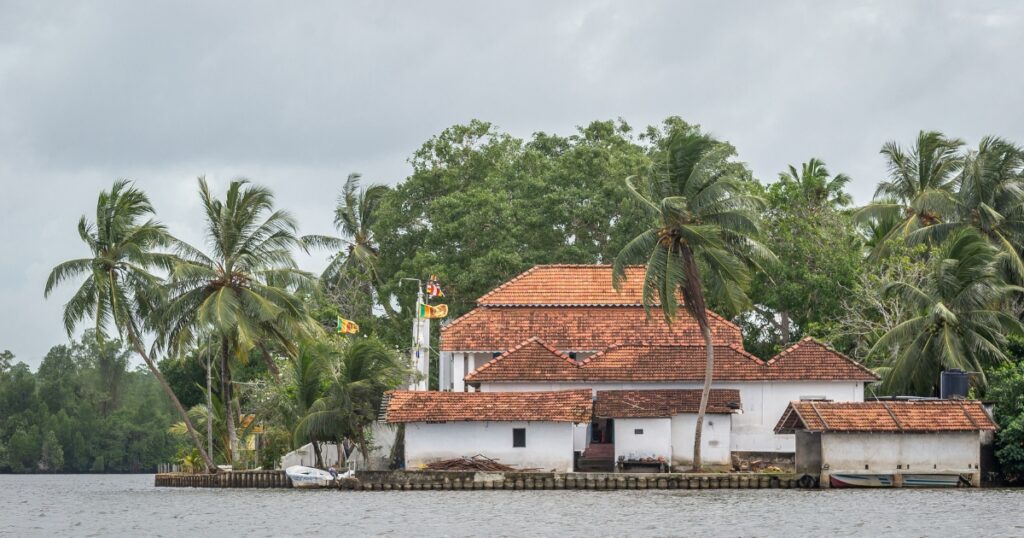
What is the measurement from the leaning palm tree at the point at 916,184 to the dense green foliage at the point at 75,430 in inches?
2066

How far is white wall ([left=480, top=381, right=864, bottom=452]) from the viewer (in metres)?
47.7

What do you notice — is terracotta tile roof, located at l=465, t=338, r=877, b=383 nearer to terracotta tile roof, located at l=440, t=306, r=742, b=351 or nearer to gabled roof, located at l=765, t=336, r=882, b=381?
gabled roof, located at l=765, t=336, r=882, b=381


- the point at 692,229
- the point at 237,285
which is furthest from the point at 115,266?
the point at 692,229

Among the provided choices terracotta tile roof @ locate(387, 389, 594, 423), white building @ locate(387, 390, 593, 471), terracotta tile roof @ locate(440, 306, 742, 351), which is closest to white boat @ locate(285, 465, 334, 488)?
white building @ locate(387, 390, 593, 471)

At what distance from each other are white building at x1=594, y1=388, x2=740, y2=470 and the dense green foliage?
52738 millimetres

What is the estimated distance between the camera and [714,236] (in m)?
43.8

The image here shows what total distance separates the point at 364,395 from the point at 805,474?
14.2 m

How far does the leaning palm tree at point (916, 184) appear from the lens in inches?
2183

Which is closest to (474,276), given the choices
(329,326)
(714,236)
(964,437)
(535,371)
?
(329,326)

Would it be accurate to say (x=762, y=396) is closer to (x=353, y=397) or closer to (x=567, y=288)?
(x=567, y=288)

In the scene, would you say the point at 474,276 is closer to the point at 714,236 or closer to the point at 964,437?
the point at 714,236

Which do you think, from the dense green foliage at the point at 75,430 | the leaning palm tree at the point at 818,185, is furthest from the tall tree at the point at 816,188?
the dense green foliage at the point at 75,430

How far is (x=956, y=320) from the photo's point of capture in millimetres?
45844

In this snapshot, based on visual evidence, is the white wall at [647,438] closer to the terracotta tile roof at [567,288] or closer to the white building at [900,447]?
the white building at [900,447]
